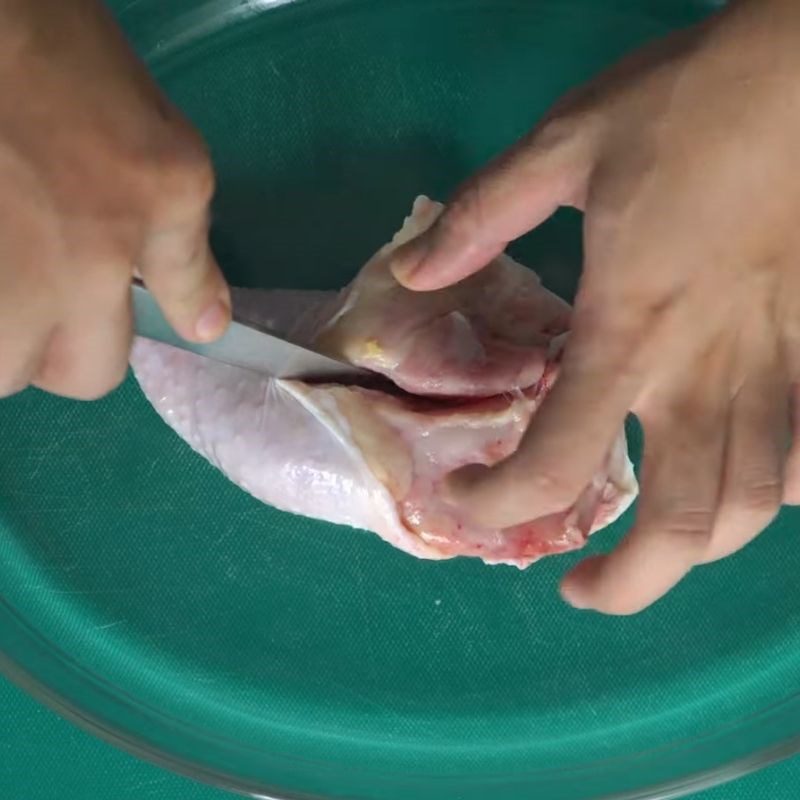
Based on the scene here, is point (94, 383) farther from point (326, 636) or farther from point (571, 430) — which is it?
point (326, 636)

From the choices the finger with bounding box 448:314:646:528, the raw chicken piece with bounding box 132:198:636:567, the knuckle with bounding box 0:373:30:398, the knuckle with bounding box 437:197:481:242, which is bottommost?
the raw chicken piece with bounding box 132:198:636:567

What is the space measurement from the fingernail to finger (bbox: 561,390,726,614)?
0.24 metres

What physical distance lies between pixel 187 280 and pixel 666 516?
0.28 meters

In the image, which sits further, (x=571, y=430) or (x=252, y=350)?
(x=252, y=350)

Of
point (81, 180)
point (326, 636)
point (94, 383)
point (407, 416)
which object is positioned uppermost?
point (81, 180)

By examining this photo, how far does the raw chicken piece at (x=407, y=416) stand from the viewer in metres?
0.74

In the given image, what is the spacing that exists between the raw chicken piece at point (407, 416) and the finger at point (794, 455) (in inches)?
5.1

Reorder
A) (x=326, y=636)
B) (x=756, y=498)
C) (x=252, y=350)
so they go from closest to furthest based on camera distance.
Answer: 1. (x=756, y=498)
2. (x=252, y=350)
3. (x=326, y=636)

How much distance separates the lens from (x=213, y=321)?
21.9 inches

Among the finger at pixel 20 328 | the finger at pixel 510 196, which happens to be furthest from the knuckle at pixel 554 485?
the finger at pixel 20 328

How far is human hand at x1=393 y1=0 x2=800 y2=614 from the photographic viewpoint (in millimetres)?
575

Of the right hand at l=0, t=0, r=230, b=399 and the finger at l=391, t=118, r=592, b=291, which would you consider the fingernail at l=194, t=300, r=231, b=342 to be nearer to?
the right hand at l=0, t=0, r=230, b=399

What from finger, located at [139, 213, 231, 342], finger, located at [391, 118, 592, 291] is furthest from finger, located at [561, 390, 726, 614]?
finger, located at [139, 213, 231, 342]

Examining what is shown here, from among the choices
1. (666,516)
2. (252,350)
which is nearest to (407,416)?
(252,350)
